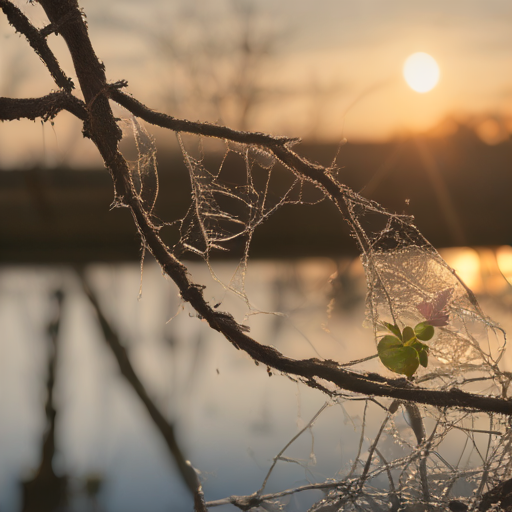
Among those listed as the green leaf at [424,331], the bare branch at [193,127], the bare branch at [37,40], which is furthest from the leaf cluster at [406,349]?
the bare branch at [37,40]

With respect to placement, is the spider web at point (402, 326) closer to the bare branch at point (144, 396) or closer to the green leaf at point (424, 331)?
the green leaf at point (424, 331)

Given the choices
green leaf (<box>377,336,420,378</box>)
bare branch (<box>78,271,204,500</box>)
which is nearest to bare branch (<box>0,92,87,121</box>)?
green leaf (<box>377,336,420,378</box>)

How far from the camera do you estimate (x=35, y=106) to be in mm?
256

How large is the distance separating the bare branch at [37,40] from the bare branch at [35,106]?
0.02 m

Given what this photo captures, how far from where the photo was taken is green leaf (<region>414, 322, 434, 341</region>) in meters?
0.26

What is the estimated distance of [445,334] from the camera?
1.14 feet

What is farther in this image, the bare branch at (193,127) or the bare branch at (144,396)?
the bare branch at (144,396)

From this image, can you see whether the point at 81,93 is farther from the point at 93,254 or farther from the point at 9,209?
the point at 9,209

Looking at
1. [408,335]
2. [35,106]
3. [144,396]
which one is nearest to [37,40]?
[35,106]

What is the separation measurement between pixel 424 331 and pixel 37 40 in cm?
29

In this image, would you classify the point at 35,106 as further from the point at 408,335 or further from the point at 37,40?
the point at 408,335

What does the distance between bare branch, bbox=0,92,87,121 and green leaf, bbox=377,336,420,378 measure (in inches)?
8.9

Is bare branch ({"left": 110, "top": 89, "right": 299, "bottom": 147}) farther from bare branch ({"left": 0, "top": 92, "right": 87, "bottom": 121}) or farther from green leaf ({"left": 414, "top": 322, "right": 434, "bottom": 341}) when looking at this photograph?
green leaf ({"left": 414, "top": 322, "right": 434, "bottom": 341})

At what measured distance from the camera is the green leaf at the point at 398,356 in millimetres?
255
